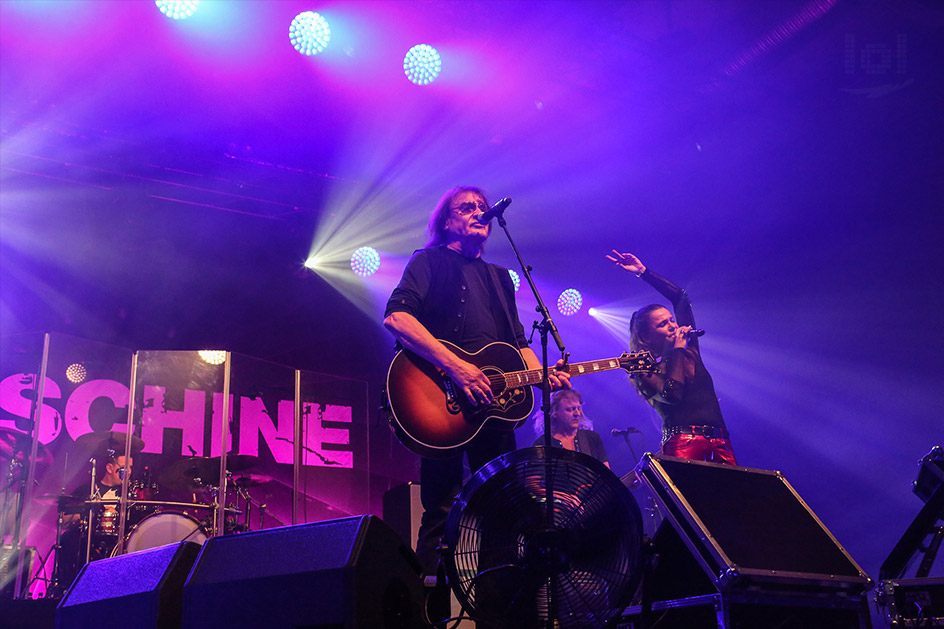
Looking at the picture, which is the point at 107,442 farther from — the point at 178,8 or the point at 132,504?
the point at 178,8

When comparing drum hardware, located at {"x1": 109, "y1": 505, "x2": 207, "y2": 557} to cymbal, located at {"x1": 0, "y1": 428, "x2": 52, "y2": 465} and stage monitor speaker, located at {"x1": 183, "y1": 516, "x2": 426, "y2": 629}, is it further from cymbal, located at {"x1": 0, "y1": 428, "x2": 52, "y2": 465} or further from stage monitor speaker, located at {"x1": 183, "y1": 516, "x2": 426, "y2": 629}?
stage monitor speaker, located at {"x1": 183, "y1": 516, "x2": 426, "y2": 629}

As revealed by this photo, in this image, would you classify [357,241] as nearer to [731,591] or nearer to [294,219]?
[294,219]

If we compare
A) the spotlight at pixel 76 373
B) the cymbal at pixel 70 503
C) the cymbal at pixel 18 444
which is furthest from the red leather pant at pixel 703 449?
the spotlight at pixel 76 373

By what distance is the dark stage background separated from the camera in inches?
244

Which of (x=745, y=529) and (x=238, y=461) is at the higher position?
(x=238, y=461)

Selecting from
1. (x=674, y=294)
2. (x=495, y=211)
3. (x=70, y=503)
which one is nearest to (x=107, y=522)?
(x=70, y=503)

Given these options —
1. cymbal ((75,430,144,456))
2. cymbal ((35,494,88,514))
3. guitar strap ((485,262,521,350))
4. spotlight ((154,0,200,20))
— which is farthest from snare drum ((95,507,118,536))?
guitar strap ((485,262,521,350))

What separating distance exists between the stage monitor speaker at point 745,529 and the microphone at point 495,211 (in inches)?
48.9

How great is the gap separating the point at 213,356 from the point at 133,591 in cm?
586

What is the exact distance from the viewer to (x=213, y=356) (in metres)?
7.97

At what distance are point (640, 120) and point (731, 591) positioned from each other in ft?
18.1

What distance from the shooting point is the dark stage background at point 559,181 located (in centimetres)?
619

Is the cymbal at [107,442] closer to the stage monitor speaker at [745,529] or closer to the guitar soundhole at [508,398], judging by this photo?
the guitar soundhole at [508,398]

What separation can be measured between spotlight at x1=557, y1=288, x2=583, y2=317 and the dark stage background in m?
0.13
